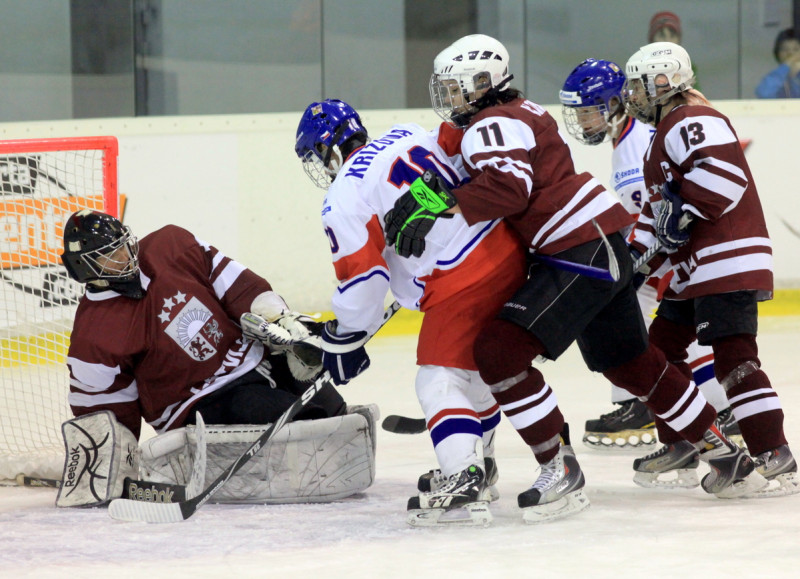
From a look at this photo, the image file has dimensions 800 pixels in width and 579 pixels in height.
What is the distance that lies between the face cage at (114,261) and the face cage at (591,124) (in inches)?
54.2

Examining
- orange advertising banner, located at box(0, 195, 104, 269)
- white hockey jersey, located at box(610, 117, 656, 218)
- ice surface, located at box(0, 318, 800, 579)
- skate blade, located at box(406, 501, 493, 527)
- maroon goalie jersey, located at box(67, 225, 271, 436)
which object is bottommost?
ice surface, located at box(0, 318, 800, 579)

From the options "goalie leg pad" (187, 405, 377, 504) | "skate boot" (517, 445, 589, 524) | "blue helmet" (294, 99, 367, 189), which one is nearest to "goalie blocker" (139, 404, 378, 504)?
"goalie leg pad" (187, 405, 377, 504)

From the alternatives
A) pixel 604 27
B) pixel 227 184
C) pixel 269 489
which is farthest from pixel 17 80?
pixel 269 489

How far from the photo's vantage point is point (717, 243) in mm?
2658

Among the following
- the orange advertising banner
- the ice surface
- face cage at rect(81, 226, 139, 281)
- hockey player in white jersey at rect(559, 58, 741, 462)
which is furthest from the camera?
the orange advertising banner

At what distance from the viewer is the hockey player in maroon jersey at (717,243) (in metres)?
2.61

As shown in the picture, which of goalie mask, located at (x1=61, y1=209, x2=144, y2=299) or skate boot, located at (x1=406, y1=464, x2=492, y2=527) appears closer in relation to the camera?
skate boot, located at (x1=406, y1=464, x2=492, y2=527)

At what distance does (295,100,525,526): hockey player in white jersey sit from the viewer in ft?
7.74

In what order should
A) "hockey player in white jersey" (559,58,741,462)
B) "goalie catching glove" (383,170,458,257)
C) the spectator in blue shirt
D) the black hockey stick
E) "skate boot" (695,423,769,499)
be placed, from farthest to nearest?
1. the spectator in blue shirt
2. "hockey player in white jersey" (559,58,741,462)
3. "skate boot" (695,423,769,499)
4. the black hockey stick
5. "goalie catching glove" (383,170,458,257)

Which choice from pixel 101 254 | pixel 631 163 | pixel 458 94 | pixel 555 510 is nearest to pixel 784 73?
pixel 631 163

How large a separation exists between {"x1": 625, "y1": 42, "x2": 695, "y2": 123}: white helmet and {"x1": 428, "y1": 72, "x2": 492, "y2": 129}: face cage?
19.2 inches

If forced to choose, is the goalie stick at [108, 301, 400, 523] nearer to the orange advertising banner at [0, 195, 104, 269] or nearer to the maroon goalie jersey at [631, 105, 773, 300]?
the maroon goalie jersey at [631, 105, 773, 300]

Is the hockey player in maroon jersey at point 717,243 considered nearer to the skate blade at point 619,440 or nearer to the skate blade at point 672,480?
the skate blade at point 672,480

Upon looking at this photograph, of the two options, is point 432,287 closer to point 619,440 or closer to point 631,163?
point 619,440
